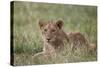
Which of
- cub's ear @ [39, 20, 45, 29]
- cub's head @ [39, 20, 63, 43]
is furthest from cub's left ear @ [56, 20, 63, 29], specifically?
cub's ear @ [39, 20, 45, 29]

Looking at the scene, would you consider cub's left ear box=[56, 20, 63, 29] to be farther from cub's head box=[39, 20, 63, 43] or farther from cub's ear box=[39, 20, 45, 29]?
cub's ear box=[39, 20, 45, 29]

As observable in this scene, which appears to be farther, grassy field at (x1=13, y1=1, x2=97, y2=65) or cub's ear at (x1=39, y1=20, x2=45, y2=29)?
cub's ear at (x1=39, y1=20, x2=45, y2=29)

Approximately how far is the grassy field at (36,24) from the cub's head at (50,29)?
5 cm

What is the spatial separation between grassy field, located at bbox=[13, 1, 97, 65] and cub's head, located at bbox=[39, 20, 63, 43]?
52 mm

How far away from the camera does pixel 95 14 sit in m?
2.60

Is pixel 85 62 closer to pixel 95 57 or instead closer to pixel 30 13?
pixel 95 57

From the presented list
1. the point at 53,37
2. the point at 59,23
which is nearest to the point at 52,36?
the point at 53,37

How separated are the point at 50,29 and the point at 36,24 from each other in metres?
0.19

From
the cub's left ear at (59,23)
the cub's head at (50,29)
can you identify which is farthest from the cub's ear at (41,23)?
the cub's left ear at (59,23)

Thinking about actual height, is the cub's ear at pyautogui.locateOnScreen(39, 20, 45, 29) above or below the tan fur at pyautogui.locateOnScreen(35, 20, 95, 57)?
above

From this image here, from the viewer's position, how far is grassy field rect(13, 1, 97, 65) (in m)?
2.21

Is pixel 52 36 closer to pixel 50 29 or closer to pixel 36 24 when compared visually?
pixel 50 29

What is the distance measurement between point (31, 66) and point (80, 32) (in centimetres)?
76
